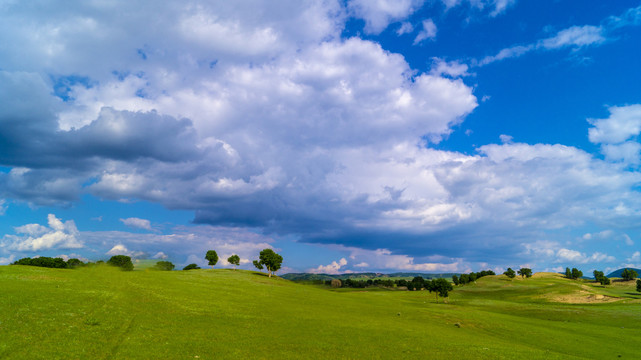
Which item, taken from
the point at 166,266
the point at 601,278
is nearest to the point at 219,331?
the point at 166,266

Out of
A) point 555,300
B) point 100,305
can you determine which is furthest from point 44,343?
point 555,300

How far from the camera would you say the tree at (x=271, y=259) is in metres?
136

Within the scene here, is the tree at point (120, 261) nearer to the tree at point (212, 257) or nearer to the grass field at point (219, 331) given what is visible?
the tree at point (212, 257)

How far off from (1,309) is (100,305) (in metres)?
8.83

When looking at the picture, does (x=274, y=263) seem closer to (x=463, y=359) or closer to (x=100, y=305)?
(x=100, y=305)

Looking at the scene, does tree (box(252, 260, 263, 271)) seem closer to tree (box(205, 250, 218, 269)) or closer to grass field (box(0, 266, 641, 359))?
tree (box(205, 250, 218, 269))

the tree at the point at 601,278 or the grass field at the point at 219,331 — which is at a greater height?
the tree at the point at 601,278

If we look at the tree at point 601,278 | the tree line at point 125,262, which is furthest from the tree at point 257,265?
the tree at point 601,278

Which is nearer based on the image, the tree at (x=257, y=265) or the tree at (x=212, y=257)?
the tree at (x=257, y=265)

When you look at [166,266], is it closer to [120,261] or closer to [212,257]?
[120,261]

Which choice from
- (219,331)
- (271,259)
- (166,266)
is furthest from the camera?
(166,266)

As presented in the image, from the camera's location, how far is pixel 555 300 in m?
114

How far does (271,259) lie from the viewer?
136m

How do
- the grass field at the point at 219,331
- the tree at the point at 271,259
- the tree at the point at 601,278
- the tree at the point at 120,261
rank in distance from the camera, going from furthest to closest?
the tree at the point at 601,278, the tree at the point at 120,261, the tree at the point at 271,259, the grass field at the point at 219,331
